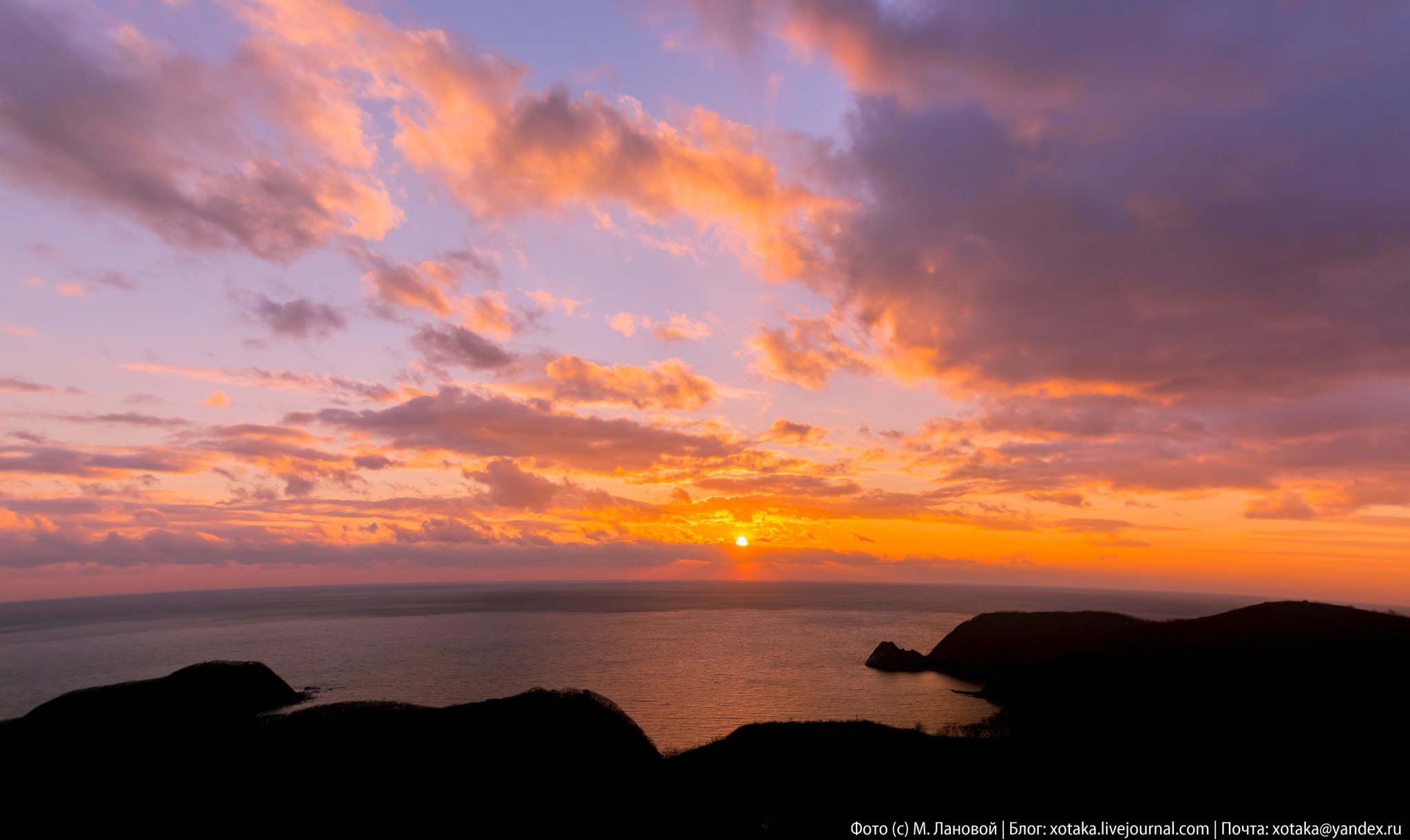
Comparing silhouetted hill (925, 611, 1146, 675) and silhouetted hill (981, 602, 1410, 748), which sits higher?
silhouetted hill (981, 602, 1410, 748)

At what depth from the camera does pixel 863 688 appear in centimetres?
8000

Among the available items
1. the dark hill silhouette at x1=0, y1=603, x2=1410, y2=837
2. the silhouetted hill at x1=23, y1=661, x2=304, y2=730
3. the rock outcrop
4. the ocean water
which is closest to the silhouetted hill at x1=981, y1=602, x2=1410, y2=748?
the dark hill silhouette at x1=0, y1=603, x2=1410, y2=837

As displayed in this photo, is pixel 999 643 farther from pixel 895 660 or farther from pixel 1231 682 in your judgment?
pixel 1231 682

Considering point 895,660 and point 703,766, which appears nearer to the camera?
point 703,766

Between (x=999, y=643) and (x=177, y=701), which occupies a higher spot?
(x=177, y=701)

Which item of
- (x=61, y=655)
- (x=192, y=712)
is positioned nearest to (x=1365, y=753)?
(x=192, y=712)

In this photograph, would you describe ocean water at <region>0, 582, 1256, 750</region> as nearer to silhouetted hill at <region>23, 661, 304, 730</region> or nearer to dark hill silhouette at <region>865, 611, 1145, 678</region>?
dark hill silhouette at <region>865, 611, 1145, 678</region>

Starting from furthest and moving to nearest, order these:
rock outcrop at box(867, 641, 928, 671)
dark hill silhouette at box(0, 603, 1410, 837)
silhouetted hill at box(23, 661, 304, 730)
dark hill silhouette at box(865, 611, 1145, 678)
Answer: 1. rock outcrop at box(867, 641, 928, 671)
2. dark hill silhouette at box(865, 611, 1145, 678)
3. silhouetted hill at box(23, 661, 304, 730)
4. dark hill silhouette at box(0, 603, 1410, 837)

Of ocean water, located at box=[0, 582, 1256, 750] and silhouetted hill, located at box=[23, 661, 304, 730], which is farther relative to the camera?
ocean water, located at box=[0, 582, 1256, 750]

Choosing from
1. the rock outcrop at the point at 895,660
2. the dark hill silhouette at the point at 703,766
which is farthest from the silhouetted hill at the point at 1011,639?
the dark hill silhouette at the point at 703,766

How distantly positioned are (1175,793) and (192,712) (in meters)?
75.3

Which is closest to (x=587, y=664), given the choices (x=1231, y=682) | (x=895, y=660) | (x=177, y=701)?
(x=895, y=660)

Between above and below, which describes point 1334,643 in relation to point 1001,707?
above

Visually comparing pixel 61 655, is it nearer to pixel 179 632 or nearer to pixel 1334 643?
pixel 179 632
